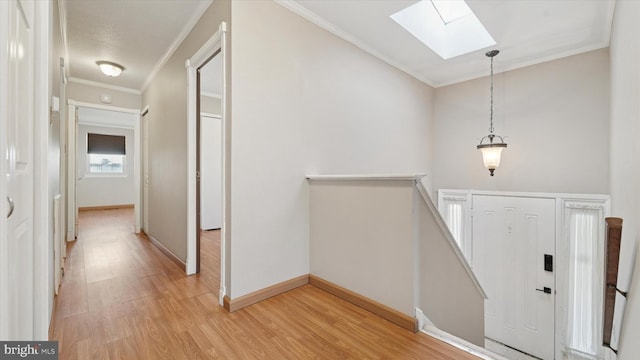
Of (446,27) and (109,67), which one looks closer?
(446,27)

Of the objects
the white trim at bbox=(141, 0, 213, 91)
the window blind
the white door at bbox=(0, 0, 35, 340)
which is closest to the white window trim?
the window blind

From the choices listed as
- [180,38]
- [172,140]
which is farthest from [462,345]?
[180,38]

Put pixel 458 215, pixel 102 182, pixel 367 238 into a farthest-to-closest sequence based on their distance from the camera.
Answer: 1. pixel 102 182
2. pixel 458 215
3. pixel 367 238

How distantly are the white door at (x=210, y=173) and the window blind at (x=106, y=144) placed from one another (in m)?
4.89

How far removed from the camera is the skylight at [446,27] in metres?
2.93

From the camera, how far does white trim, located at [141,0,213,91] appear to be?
243cm

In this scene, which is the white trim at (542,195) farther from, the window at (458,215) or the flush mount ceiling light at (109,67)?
the flush mount ceiling light at (109,67)

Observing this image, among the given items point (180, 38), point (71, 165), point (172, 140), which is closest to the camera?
point (180, 38)

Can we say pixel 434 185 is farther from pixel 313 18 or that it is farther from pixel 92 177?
pixel 92 177

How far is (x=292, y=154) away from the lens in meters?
2.42

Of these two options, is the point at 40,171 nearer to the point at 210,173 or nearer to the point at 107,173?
the point at 210,173

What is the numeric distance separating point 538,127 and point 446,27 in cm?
193

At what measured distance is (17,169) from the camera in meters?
0.90

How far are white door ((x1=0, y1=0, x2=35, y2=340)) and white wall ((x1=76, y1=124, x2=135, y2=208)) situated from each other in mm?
8046
